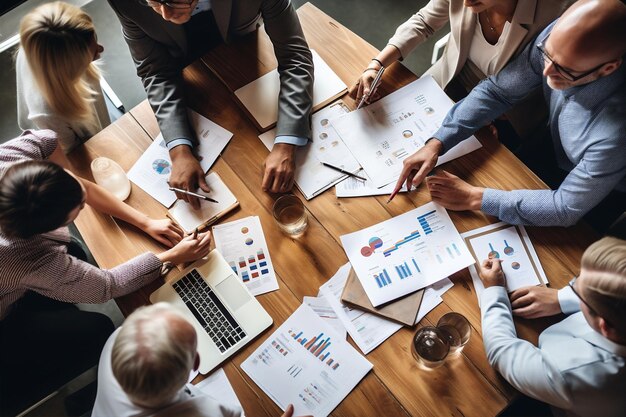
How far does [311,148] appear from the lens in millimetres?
1620

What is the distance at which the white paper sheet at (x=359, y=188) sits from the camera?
60.1 inches

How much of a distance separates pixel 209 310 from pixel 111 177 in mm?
556

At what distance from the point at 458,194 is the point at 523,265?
10.8 inches

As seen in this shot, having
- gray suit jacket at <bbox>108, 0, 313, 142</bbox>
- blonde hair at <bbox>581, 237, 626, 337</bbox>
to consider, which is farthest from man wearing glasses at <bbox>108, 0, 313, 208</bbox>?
blonde hair at <bbox>581, 237, 626, 337</bbox>

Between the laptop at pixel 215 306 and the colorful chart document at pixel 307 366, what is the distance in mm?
66

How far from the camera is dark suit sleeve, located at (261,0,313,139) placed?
1589 mm

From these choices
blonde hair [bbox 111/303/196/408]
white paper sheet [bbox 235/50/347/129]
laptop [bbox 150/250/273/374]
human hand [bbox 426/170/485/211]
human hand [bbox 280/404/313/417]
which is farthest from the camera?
white paper sheet [bbox 235/50/347/129]

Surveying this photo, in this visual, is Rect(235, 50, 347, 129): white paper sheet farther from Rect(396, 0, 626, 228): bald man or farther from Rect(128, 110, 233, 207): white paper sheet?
Rect(396, 0, 626, 228): bald man

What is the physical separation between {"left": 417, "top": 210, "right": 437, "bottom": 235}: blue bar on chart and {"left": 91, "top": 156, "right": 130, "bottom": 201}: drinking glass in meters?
0.94

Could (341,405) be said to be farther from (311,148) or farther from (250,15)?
(250,15)

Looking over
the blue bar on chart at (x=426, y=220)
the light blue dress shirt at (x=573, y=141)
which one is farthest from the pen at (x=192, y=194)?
the light blue dress shirt at (x=573, y=141)

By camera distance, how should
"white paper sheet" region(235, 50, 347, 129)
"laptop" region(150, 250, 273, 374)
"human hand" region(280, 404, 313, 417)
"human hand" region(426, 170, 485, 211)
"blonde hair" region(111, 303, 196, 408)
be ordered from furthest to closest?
"white paper sheet" region(235, 50, 347, 129) → "human hand" region(426, 170, 485, 211) → "laptop" region(150, 250, 273, 374) → "human hand" region(280, 404, 313, 417) → "blonde hair" region(111, 303, 196, 408)

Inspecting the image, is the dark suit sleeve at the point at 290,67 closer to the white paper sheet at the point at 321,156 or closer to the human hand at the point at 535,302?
the white paper sheet at the point at 321,156

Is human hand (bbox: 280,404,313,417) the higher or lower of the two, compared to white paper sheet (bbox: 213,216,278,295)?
lower
